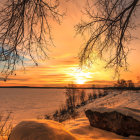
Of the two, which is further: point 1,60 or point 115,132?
point 115,132

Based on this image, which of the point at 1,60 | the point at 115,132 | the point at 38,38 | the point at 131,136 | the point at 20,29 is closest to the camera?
the point at 1,60

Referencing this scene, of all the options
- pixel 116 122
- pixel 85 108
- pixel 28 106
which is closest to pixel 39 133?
pixel 116 122

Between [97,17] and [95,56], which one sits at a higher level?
[97,17]

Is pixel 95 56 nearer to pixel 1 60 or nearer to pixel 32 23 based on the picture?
pixel 32 23

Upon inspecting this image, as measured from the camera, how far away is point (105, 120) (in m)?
4.15

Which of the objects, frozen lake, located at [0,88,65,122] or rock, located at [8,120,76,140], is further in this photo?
frozen lake, located at [0,88,65,122]

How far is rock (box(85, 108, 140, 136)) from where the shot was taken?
359 centimetres

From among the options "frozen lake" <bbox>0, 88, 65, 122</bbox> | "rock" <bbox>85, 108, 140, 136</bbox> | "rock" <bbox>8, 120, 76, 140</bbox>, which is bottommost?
"frozen lake" <bbox>0, 88, 65, 122</bbox>

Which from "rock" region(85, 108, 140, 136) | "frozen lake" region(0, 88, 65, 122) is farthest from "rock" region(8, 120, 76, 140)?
"frozen lake" region(0, 88, 65, 122)

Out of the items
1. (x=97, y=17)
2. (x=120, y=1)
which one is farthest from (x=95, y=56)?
(x=120, y=1)

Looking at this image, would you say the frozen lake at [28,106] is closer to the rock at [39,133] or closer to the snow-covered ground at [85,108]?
the snow-covered ground at [85,108]

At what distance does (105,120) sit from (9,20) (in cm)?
378

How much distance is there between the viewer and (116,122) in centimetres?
386

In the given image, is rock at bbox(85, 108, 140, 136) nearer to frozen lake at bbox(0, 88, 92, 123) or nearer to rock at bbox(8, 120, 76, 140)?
rock at bbox(8, 120, 76, 140)
